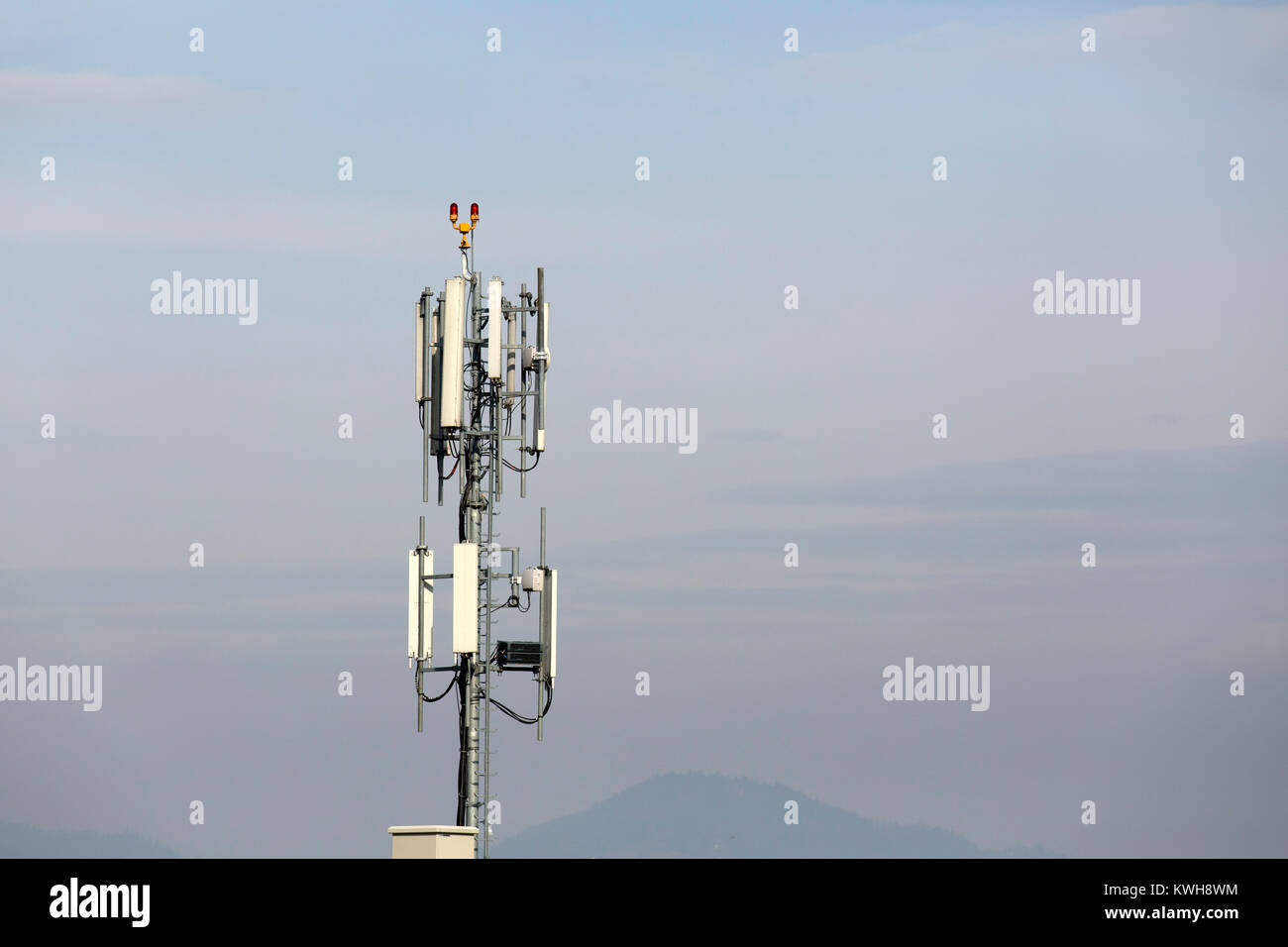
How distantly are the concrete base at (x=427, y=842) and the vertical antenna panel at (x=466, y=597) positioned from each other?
696cm

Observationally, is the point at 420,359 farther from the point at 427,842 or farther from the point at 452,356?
the point at 427,842

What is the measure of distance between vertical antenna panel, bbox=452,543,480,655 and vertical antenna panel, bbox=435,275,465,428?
12.1ft

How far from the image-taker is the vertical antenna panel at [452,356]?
58125 mm

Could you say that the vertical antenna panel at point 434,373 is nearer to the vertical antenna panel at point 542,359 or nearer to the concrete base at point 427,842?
the vertical antenna panel at point 542,359

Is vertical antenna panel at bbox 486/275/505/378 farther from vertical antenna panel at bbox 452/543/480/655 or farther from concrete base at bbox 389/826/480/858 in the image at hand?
concrete base at bbox 389/826/480/858

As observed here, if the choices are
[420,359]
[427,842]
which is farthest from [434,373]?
[427,842]

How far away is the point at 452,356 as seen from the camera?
58.3 meters

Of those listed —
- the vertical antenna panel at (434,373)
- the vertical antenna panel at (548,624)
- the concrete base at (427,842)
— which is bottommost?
the concrete base at (427,842)

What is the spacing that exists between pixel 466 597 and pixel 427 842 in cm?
833
